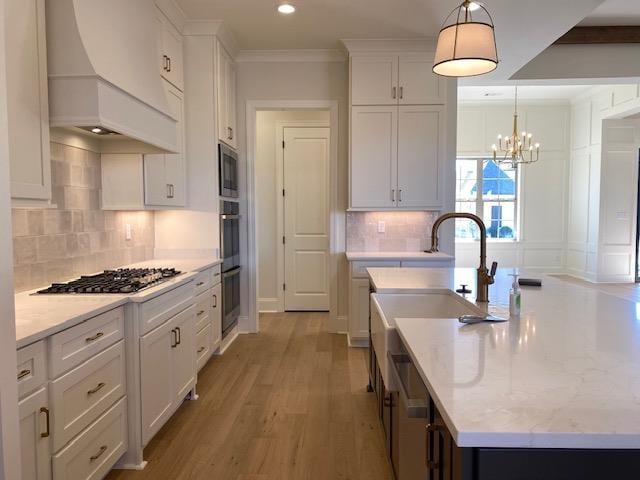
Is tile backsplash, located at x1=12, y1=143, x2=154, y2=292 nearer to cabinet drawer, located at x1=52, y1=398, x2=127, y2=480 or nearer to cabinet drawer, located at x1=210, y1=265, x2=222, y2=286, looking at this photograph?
cabinet drawer, located at x1=210, y1=265, x2=222, y2=286

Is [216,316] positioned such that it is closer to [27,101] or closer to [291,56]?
[27,101]

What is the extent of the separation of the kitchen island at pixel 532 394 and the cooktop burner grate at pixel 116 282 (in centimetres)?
149

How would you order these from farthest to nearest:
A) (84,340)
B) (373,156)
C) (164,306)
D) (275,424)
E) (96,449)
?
(373,156) < (275,424) < (164,306) < (96,449) < (84,340)

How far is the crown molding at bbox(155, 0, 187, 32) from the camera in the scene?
3.37 m

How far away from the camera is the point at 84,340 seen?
1.84 meters

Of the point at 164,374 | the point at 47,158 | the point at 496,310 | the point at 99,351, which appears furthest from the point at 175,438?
the point at 496,310

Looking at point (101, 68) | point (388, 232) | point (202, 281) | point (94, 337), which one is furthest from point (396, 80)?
point (94, 337)

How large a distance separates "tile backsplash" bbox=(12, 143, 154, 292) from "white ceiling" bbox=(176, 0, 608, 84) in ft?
5.46

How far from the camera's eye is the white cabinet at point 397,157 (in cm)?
440

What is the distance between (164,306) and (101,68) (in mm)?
1264

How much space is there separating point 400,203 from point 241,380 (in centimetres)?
219

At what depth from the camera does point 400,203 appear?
4.45m

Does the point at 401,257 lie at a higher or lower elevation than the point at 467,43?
lower

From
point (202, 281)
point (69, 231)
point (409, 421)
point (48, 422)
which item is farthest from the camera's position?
point (202, 281)
